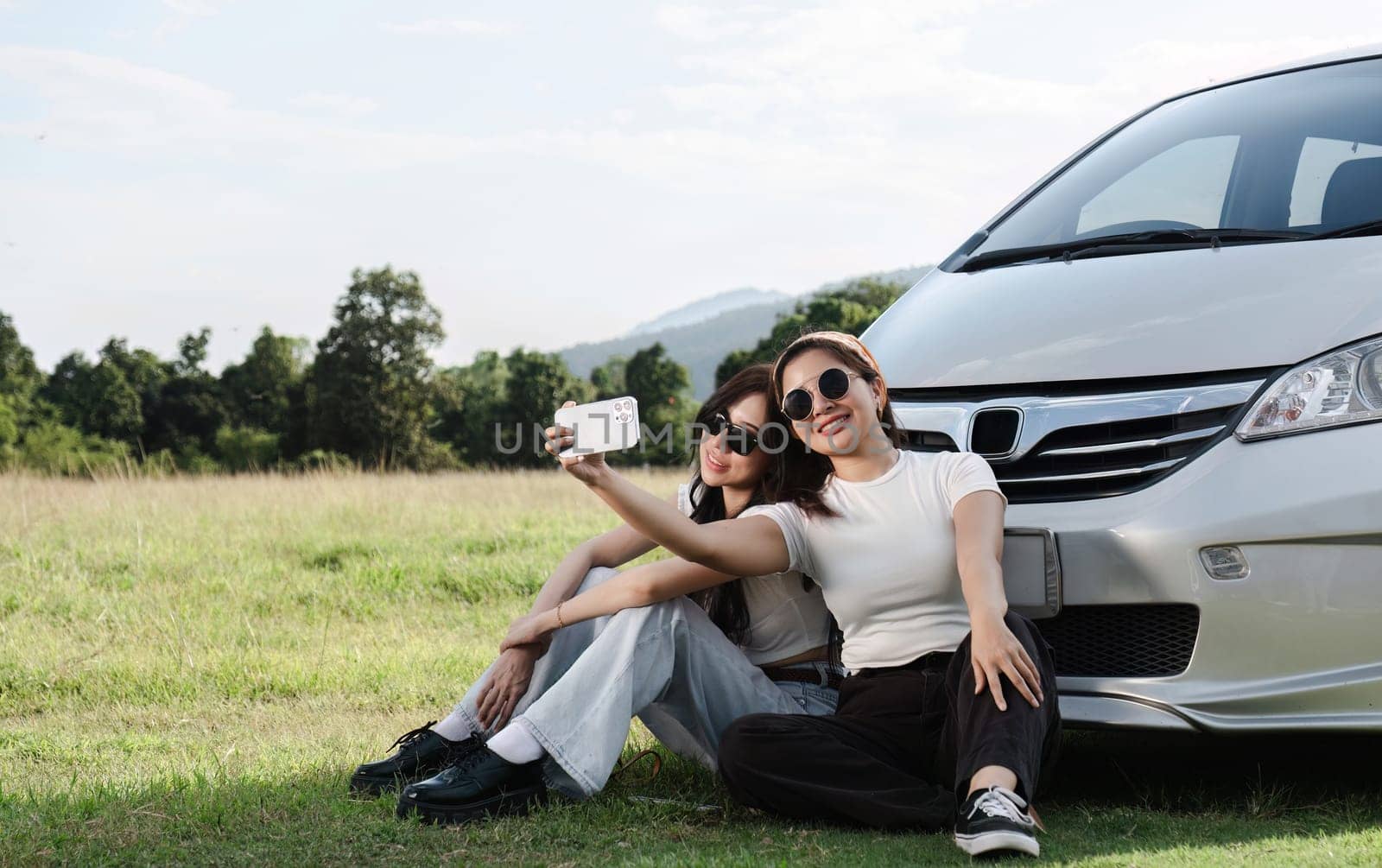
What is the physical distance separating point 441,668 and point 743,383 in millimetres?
2459

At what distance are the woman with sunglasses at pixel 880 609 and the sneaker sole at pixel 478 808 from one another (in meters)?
0.43

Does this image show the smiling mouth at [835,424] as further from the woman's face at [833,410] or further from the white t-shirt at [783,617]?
the white t-shirt at [783,617]

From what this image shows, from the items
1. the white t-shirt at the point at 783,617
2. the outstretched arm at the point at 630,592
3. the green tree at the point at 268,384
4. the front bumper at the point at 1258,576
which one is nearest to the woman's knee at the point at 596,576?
the outstretched arm at the point at 630,592

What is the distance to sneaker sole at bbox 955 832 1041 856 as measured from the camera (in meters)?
2.42

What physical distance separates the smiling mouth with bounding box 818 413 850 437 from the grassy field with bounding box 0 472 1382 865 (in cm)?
84

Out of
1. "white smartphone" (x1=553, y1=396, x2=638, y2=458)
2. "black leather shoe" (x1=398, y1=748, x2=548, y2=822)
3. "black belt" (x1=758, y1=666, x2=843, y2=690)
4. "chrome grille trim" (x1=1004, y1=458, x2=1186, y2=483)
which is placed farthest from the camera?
"black belt" (x1=758, y1=666, x2=843, y2=690)

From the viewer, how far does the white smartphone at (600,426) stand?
2.54m

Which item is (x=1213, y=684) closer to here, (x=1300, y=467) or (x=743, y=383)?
(x=1300, y=467)

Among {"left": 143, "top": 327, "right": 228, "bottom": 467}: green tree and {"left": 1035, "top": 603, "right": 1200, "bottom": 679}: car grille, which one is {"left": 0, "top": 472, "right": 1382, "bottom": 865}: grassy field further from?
{"left": 143, "top": 327, "right": 228, "bottom": 467}: green tree

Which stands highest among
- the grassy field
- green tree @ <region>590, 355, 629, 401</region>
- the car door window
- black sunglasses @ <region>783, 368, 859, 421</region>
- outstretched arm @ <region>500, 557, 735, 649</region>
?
green tree @ <region>590, 355, 629, 401</region>

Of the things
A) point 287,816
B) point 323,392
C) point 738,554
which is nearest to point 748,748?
point 738,554

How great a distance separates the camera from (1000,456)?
9.70ft

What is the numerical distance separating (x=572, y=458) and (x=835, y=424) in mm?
642

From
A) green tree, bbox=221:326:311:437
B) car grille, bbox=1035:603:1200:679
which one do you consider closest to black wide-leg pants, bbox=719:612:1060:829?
car grille, bbox=1035:603:1200:679
